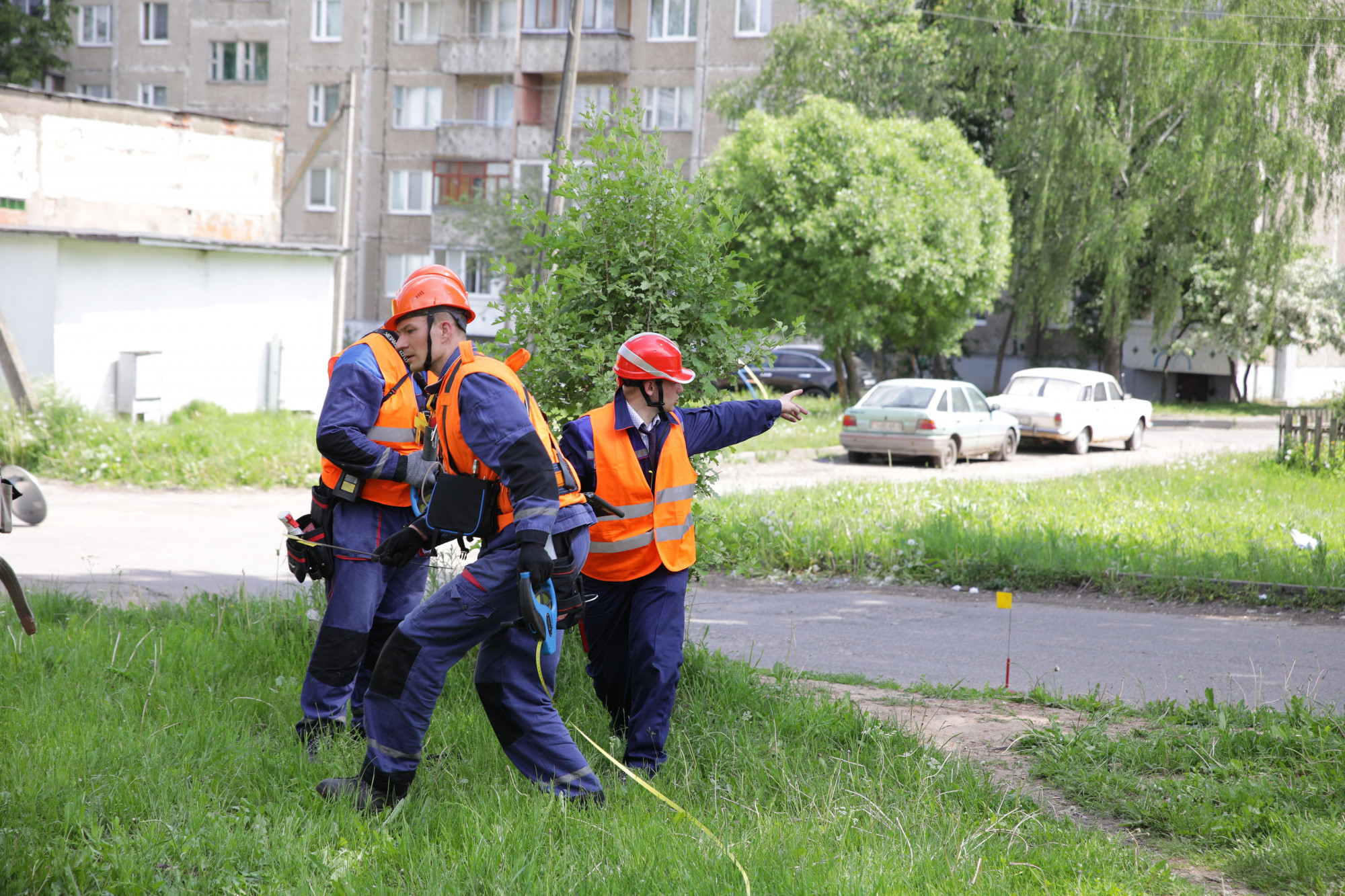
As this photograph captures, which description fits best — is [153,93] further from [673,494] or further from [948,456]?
[673,494]

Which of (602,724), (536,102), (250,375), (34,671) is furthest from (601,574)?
(536,102)

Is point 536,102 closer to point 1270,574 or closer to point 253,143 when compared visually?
point 253,143

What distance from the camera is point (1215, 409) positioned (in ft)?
115

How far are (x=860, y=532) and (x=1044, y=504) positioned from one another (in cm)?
290

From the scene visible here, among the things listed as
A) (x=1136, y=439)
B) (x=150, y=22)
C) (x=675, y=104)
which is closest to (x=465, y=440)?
(x=1136, y=439)

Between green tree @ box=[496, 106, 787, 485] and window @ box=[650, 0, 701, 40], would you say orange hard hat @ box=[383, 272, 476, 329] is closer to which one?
green tree @ box=[496, 106, 787, 485]

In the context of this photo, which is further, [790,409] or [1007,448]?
[1007,448]

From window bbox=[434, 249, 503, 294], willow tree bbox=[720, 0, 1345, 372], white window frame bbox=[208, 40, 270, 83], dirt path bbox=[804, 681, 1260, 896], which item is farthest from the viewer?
white window frame bbox=[208, 40, 270, 83]

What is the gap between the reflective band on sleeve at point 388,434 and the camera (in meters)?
4.82

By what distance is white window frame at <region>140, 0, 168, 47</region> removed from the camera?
49000mm

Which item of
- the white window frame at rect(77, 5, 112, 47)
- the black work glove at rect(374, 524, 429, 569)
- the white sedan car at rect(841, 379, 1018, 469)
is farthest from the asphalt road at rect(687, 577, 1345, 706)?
the white window frame at rect(77, 5, 112, 47)

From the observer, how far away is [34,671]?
548 cm

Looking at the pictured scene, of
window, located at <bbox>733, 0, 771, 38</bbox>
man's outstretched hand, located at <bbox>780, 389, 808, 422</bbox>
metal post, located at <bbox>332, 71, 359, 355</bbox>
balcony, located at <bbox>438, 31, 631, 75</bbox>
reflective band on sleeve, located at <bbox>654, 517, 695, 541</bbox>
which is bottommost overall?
reflective band on sleeve, located at <bbox>654, 517, 695, 541</bbox>

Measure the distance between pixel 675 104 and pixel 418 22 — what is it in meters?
11.8
